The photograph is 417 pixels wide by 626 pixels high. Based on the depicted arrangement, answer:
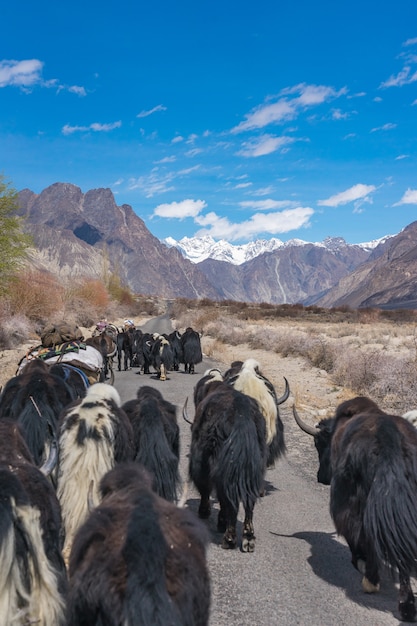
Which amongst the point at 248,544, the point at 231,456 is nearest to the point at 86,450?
the point at 231,456

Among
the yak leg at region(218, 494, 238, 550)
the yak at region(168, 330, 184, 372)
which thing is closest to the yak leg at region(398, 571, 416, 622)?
the yak leg at region(218, 494, 238, 550)

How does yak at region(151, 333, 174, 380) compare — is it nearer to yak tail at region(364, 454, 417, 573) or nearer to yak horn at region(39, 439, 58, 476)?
yak tail at region(364, 454, 417, 573)

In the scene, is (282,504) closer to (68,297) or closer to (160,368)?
(160,368)

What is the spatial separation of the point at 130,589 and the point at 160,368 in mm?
14538

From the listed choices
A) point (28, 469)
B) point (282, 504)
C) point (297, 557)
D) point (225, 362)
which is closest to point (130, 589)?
point (28, 469)

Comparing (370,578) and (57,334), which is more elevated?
(57,334)

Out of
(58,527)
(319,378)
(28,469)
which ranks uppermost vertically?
(28,469)

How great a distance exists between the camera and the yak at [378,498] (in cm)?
397

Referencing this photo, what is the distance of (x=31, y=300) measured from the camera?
3272cm

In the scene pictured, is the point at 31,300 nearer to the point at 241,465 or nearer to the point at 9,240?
the point at 9,240

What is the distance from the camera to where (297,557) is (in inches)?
197

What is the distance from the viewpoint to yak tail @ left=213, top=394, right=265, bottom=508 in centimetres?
506

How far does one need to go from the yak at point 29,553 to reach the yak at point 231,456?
7.49 ft

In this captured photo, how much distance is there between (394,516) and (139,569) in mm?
2398
